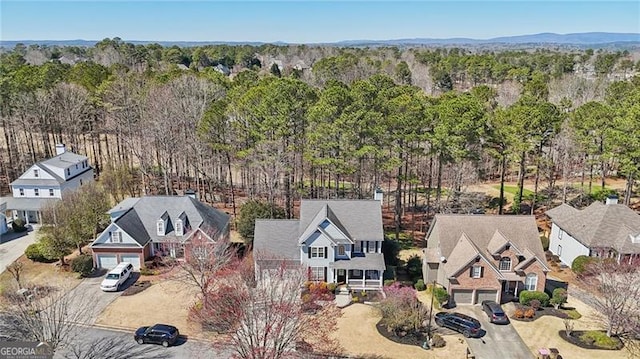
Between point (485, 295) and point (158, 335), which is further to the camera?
point (485, 295)

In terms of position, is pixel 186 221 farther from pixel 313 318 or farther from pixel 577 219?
pixel 577 219

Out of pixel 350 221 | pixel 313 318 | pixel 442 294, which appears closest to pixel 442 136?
pixel 350 221

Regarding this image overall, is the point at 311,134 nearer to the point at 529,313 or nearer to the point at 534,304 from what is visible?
the point at 534,304

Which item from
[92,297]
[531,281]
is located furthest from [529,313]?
[92,297]

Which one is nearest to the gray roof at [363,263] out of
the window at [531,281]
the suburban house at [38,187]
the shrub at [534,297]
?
the shrub at [534,297]

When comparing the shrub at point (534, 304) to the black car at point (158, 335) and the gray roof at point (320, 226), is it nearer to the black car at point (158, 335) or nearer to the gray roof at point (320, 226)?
the gray roof at point (320, 226)
